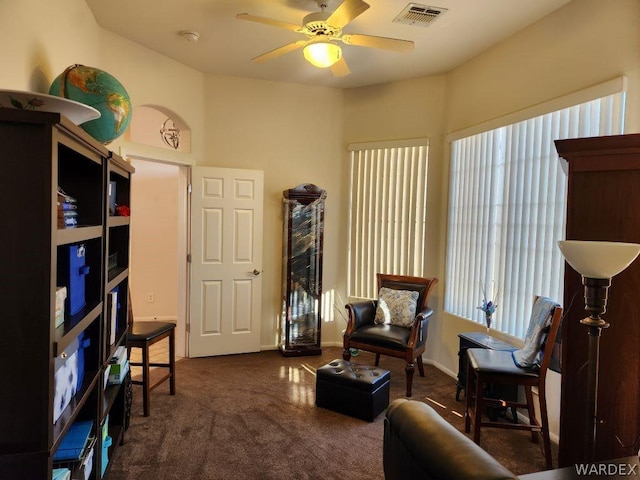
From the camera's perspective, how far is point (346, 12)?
2.32 metres

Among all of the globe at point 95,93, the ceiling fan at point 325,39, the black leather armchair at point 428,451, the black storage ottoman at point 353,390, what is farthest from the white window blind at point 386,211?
the black leather armchair at point 428,451

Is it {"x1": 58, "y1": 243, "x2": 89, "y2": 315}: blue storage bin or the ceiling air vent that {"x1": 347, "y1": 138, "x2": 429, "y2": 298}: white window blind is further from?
{"x1": 58, "y1": 243, "x2": 89, "y2": 315}: blue storage bin

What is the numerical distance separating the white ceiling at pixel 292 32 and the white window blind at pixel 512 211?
0.75m

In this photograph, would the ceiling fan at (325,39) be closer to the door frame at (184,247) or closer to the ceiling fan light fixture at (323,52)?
the ceiling fan light fixture at (323,52)

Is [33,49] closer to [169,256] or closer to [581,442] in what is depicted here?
[581,442]

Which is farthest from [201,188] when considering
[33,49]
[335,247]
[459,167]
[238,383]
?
[459,167]

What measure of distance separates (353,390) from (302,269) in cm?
164

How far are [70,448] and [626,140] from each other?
101 inches

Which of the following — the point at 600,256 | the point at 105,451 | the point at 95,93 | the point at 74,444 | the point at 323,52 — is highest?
the point at 323,52

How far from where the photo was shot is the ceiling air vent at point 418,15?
2809 mm

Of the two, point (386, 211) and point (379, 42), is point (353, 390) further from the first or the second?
point (379, 42)

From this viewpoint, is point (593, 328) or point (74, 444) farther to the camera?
point (74, 444)

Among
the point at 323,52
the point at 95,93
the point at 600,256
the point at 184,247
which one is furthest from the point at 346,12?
the point at 184,247

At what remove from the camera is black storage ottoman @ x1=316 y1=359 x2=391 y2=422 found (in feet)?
9.65
